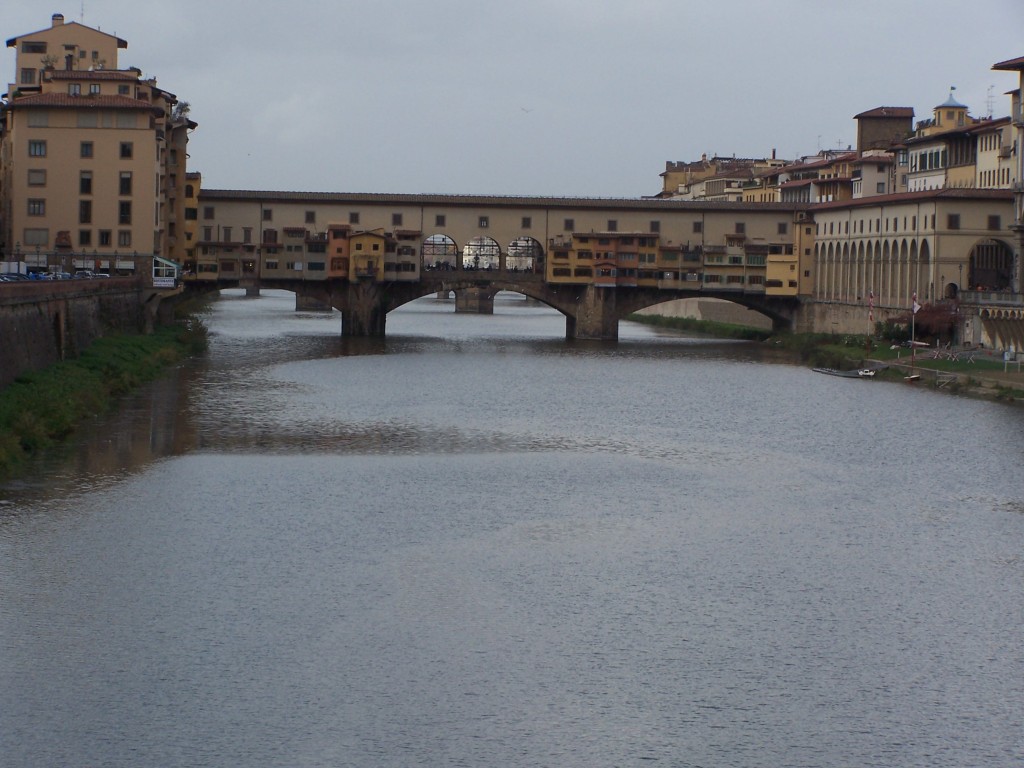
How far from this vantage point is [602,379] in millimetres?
40875

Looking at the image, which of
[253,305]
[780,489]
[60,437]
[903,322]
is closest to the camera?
[780,489]

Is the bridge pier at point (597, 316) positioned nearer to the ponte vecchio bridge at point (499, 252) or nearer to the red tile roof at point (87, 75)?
the ponte vecchio bridge at point (499, 252)

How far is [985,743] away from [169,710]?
6.63 m

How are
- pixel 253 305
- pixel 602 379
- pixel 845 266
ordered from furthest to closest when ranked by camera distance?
pixel 253 305
pixel 845 266
pixel 602 379

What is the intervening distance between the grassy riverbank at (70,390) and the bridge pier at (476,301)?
155ft

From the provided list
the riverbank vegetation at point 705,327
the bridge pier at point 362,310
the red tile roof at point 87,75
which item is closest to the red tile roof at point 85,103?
the red tile roof at point 87,75

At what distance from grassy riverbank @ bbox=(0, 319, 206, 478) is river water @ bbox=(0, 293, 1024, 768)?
2.29 ft

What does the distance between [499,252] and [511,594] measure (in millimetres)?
43743

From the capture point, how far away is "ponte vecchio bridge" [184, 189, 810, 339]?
57.7 m

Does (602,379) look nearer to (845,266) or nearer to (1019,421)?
(1019,421)

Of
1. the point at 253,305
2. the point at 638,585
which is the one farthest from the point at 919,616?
the point at 253,305

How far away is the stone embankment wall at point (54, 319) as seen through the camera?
2692cm

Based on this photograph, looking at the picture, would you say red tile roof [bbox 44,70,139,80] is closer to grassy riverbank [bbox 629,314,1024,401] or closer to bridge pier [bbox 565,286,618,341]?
bridge pier [bbox 565,286,618,341]

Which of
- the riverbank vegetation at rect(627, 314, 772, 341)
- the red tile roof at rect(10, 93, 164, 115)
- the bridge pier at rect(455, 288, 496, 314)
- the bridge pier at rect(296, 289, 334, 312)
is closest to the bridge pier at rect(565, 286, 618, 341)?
the riverbank vegetation at rect(627, 314, 772, 341)
